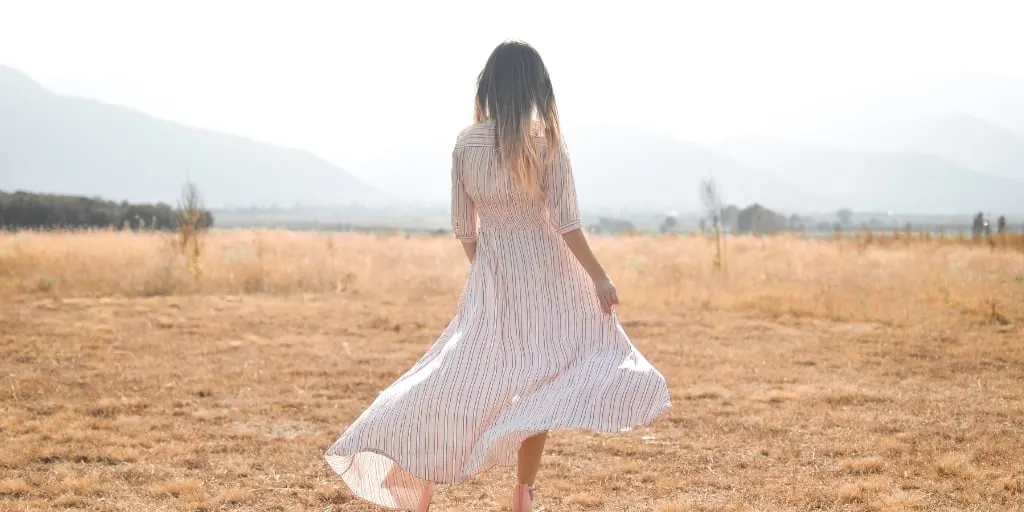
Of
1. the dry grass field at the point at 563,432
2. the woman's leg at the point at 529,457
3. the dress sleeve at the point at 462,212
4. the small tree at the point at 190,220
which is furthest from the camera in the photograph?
the small tree at the point at 190,220

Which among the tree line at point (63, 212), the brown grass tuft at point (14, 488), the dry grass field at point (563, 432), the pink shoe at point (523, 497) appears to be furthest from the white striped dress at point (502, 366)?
the tree line at point (63, 212)

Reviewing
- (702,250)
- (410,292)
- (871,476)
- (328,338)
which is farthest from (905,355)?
(702,250)

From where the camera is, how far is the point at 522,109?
9.45ft

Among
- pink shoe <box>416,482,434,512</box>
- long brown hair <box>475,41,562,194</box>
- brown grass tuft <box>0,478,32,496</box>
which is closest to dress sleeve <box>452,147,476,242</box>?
long brown hair <box>475,41,562,194</box>

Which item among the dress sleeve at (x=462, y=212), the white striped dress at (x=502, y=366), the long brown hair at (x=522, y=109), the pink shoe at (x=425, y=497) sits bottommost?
the pink shoe at (x=425, y=497)

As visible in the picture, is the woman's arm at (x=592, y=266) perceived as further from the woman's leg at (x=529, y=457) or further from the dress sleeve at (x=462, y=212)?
the woman's leg at (x=529, y=457)

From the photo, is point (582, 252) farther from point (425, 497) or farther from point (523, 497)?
point (425, 497)

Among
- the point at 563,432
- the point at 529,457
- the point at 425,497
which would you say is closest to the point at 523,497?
the point at 529,457

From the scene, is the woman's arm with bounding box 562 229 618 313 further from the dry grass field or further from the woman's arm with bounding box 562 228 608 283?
the dry grass field

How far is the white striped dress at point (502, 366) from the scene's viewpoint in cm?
281

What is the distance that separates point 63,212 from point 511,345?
94.3 ft

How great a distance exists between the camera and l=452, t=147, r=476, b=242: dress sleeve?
312cm

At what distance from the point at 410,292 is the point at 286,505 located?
30.4ft

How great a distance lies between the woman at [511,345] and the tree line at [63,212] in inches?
766
